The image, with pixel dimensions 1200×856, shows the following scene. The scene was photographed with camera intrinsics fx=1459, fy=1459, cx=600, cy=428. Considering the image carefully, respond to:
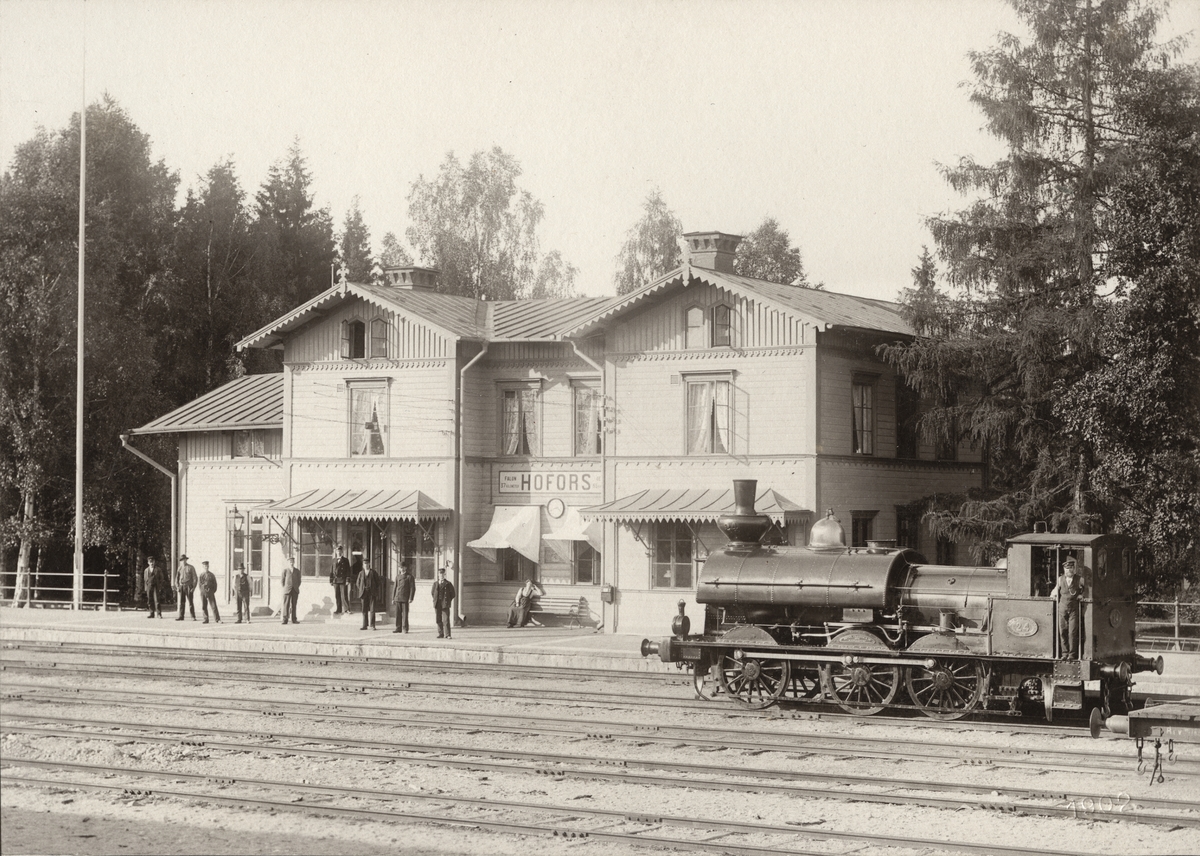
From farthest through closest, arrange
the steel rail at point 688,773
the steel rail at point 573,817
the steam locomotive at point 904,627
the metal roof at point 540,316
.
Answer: the metal roof at point 540,316 → the steam locomotive at point 904,627 → the steel rail at point 688,773 → the steel rail at point 573,817

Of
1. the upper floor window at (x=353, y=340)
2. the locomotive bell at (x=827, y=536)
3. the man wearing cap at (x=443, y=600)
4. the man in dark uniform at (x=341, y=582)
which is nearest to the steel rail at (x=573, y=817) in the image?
the locomotive bell at (x=827, y=536)

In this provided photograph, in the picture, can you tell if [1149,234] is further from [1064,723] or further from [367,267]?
[367,267]

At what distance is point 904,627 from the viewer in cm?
1797

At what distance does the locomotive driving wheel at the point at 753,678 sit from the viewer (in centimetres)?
1866

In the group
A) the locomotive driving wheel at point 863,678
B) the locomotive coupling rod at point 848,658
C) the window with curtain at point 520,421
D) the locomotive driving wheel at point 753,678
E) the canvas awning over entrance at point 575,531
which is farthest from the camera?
the window with curtain at point 520,421

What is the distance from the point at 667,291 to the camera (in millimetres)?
28578

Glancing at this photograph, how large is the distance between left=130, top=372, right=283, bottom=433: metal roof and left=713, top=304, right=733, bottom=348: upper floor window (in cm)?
1122

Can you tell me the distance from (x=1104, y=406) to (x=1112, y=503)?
5.91ft

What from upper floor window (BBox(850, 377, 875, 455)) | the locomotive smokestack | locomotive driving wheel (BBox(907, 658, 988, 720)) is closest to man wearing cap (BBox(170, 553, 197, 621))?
upper floor window (BBox(850, 377, 875, 455))

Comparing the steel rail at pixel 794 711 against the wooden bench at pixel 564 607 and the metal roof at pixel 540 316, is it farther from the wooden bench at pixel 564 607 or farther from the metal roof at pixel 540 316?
the metal roof at pixel 540 316

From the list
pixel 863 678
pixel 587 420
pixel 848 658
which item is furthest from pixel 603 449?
A: pixel 863 678

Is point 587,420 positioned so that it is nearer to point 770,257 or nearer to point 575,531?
point 575,531

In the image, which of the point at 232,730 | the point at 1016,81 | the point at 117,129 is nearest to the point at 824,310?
the point at 1016,81

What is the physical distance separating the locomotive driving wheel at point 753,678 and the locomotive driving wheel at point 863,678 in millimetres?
627
